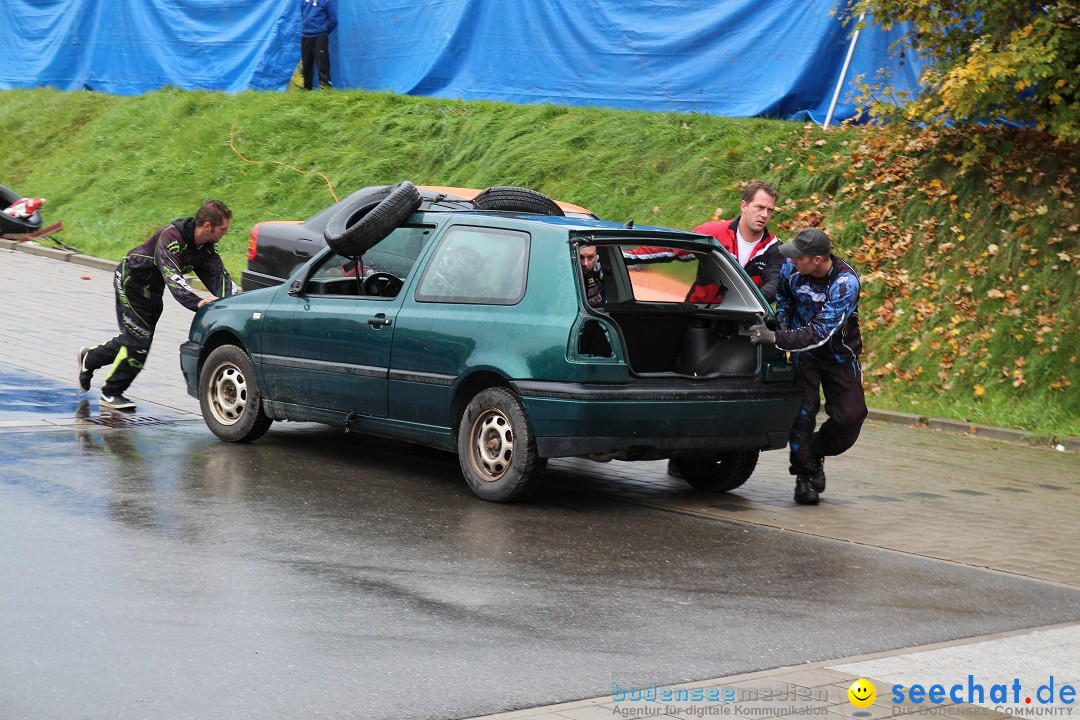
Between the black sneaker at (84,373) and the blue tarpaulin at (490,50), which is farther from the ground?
the blue tarpaulin at (490,50)

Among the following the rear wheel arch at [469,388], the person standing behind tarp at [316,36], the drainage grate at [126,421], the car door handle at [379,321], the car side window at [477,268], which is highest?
the person standing behind tarp at [316,36]

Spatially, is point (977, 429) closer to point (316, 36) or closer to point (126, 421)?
point (126, 421)

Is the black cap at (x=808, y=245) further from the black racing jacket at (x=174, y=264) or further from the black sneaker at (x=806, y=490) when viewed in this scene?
the black racing jacket at (x=174, y=264)

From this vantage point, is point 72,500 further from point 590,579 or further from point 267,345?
point 590,579

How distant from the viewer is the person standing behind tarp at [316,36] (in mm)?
23703

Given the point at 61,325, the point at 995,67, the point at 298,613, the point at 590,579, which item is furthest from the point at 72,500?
the point at 995,67

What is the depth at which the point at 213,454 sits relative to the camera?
→ 9.72 metres

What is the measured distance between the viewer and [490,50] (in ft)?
71.1

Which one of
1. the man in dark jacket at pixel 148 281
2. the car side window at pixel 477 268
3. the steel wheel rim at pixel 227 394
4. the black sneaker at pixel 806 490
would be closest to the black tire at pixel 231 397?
the steel wheel rim at pixel 227 394

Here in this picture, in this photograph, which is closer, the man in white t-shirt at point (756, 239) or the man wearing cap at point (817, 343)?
the man wearing cap at point (817, 343)

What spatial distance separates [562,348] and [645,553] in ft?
4.22

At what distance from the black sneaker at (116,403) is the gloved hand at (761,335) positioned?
5.01m

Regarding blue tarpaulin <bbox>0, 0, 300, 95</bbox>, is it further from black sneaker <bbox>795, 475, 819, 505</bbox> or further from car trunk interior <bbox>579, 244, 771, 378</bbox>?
black sneaker <bbox>795, 475, 819, 505</bbox>

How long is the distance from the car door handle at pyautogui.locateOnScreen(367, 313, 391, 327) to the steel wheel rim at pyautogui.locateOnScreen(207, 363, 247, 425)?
4.35 ft
